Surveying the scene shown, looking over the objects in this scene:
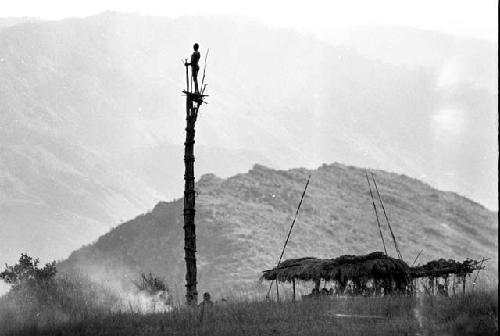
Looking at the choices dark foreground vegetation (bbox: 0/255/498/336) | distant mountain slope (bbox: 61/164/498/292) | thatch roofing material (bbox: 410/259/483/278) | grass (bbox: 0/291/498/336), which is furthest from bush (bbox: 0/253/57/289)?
thatch roofing material (bbox: 410/259/483/278)

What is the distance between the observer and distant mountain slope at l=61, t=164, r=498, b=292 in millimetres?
52000

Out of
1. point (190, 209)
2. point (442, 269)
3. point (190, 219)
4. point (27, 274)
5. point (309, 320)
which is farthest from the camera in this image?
point (27, 274)

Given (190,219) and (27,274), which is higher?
(190,219)

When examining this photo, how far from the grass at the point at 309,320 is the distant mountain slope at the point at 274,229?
25258mm

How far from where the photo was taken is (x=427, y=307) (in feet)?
67.4

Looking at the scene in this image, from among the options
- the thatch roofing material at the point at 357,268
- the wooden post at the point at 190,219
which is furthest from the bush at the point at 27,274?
the thatch roofing material at the point at 357,268

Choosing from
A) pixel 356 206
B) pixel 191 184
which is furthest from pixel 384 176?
pixel 191 184

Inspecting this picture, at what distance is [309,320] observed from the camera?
20156 millimetres

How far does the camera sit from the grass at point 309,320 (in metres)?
17.8

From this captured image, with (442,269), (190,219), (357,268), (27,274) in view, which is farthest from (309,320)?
(27,274)

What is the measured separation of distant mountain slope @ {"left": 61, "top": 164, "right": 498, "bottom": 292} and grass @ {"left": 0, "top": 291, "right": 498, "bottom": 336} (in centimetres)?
2526

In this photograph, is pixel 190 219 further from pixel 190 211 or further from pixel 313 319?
pixel 313 319

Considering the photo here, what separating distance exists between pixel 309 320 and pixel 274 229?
1429 inches

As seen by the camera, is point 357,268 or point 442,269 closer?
point 357,268
